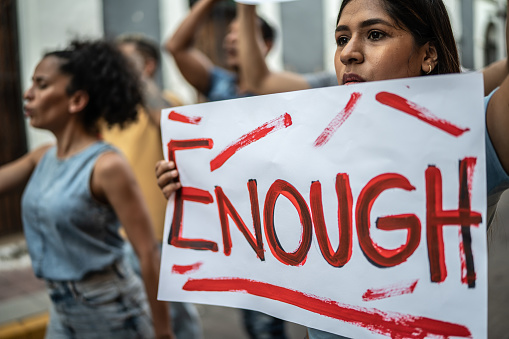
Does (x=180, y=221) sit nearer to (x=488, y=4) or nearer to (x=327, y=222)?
(x=327, y=222)

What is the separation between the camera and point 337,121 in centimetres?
108

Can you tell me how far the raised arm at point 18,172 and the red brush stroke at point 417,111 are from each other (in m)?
1.73

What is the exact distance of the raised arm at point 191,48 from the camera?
2633mm

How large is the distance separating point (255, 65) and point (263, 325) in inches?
52.5

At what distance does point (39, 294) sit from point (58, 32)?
2.75 metres

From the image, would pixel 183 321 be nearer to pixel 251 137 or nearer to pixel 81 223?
pixel 81 223

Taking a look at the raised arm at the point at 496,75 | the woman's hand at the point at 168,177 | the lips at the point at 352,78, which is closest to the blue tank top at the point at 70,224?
the woman's hand at the point at 168,177

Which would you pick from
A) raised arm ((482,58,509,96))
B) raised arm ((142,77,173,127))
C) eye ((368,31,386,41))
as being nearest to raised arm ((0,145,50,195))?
raised arm ((142,77,173,127))

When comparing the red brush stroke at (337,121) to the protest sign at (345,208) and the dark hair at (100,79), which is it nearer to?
the protest sign at (345,208)

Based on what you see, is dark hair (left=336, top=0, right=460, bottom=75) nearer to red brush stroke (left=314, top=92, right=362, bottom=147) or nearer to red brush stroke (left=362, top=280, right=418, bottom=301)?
red brush stroke (left=314, top=92, right=362, bottom=147)

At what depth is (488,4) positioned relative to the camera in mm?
15469

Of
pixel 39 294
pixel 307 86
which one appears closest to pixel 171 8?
pixel 39 294

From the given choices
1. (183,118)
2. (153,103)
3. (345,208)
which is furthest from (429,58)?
(153,103)

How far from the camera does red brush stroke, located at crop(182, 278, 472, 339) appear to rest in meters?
0.95
